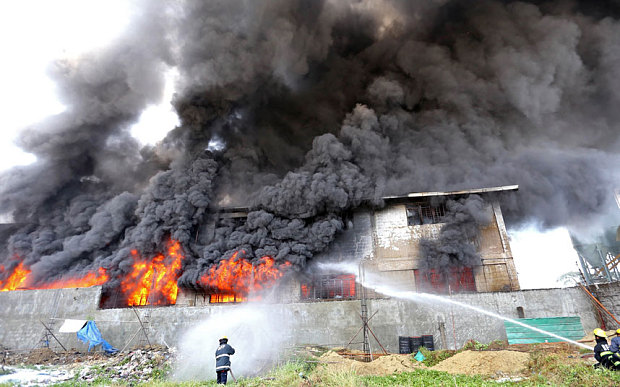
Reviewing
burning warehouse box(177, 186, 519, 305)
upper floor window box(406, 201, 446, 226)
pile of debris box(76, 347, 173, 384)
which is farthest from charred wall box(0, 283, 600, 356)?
upper floor window box(406, 201, 446, 226)

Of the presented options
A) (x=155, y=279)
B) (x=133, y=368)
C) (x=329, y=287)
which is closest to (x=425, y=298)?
(x=329, y=287)

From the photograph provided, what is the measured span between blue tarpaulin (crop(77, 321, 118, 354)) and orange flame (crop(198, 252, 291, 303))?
580 centimetres

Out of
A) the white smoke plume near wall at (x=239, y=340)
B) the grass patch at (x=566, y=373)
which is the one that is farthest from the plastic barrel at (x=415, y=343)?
the grass patch at (x=566, y=373)

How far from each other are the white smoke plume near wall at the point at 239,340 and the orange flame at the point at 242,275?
135 inches

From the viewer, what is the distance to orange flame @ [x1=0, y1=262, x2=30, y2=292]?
2556cm

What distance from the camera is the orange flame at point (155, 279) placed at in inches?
914

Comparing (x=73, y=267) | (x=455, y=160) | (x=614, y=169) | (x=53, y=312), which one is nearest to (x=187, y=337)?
(x=53, y=312)

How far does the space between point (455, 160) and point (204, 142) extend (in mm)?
19431

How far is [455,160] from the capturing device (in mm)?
24125

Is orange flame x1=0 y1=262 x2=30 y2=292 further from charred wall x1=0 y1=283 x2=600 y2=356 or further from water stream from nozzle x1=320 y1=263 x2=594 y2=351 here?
water stream from nozzle x1=320 y1=263 x2=594 y2=351

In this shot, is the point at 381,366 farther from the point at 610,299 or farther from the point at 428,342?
the point at 610,299

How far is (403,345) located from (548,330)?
225 inches

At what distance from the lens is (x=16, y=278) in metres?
25.8

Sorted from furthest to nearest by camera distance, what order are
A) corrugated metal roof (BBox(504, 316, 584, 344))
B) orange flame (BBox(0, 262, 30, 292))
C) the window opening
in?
orange flame (BBox(0, 262, 30, 292)) → the window opening → corrugated metal roof (BBox(504, 316, 584, 344))
